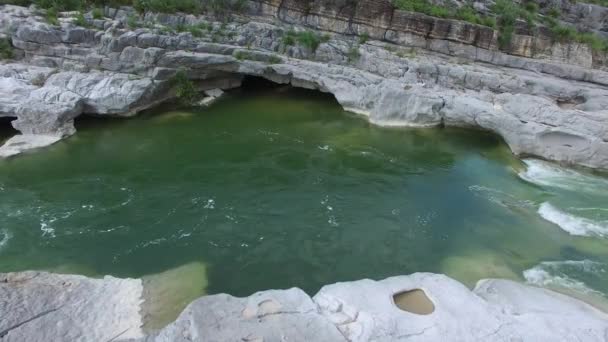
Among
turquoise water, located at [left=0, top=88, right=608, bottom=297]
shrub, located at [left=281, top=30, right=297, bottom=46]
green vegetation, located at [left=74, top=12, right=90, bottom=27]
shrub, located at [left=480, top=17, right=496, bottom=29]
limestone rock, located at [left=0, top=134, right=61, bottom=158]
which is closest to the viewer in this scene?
turquoise water, located at [left=0, top=88, right=608, bottom=297]

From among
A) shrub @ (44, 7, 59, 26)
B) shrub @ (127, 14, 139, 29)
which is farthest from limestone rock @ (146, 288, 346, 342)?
shrub @ (44, 7, 59, 26)

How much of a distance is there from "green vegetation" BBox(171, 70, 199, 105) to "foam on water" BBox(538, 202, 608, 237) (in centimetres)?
1666

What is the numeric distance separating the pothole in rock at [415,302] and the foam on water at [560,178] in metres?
9.08

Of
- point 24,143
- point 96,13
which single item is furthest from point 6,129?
point 96,13

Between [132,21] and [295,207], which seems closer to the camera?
[295,207]

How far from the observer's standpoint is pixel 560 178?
14.8 metres

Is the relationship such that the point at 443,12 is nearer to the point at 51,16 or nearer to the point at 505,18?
the point at 505,18

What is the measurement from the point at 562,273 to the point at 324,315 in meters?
6.77

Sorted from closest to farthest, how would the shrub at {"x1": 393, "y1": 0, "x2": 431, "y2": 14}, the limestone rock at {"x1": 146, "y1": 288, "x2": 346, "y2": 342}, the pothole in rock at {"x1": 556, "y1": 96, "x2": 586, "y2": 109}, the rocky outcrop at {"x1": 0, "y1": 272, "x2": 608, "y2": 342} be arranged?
the limestone rock at {"x1": 146, "y1": 288, "x2": 346, "y2": 342} < the rocky outcrop at {"x1": 0, "y1": 272, "x2": 608, "y2": 342} < the pothole in rock at {"x1": 556, "y1": 96, "x2": 586, "y2": 109} < the shrub at {"x1": 393, "y1": 0, "x2": 431, "y2": 14}

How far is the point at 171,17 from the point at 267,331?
1978cm

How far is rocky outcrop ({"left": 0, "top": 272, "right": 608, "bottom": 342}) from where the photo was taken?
22.7 feet

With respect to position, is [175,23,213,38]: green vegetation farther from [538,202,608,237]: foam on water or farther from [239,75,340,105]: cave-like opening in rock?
[538,202,608,237]: foam on water

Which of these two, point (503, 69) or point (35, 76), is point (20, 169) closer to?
point (35, 76)

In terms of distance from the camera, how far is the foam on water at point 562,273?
9.55 metres
